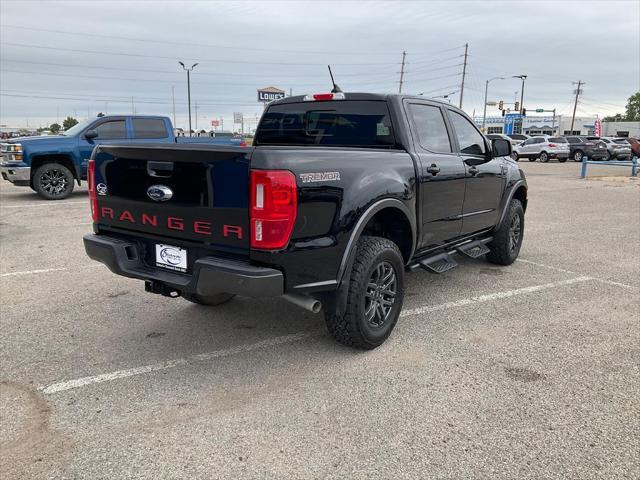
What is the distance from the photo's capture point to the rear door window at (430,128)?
14.8 ft

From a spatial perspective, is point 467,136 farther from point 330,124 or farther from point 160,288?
point 160,288

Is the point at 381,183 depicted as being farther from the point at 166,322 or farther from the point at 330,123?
the point at 166,322

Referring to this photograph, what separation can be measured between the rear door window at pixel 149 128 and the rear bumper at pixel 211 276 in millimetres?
9426

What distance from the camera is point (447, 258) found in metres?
4.95

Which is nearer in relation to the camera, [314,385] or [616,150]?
[314,385]

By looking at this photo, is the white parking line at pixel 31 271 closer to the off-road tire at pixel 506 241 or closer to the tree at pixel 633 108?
the off-road tire at pixel 506 241

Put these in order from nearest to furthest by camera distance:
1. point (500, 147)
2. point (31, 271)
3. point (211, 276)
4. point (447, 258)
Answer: point (211, 276) → point (447, 258) → point (500, 147) → point (31, 271)

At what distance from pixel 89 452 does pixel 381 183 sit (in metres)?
2.45

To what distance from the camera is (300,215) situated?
308cm

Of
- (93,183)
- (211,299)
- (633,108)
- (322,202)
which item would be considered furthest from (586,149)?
(633,108)

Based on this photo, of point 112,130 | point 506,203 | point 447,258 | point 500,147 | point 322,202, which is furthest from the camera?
point 112,130

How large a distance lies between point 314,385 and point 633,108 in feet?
446

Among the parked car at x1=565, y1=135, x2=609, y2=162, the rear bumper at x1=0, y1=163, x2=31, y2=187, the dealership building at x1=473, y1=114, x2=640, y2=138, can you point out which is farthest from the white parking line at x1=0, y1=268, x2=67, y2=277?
the dealership building at x1=473, y1=114, x2=640, y2=138

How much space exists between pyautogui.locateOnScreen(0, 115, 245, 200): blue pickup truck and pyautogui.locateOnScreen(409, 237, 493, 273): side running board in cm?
671
